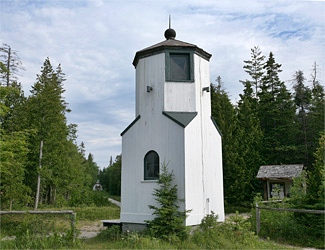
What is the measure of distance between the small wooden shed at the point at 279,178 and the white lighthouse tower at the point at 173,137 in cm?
1178

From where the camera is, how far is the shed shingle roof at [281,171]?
2044cm

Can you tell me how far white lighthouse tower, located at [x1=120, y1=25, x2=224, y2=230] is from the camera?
9602 mm

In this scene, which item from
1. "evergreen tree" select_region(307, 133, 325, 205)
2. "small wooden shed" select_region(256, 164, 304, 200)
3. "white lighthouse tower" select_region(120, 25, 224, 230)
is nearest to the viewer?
"evergreen tree" select_region(307, 133, 325, 205)

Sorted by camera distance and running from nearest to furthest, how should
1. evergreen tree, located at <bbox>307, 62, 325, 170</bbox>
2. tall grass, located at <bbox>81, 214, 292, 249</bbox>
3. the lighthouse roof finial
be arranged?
tall grass, located at <bbox>81, 214, 292, 249</bbox>
the lighthouse roof finial
evergreen tree, located at <bbox>307, 62, 325, 170</bbox>

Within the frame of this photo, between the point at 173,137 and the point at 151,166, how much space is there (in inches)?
48.2

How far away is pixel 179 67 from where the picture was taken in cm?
1053

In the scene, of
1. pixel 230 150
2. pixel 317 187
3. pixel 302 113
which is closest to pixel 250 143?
pixel 230 150

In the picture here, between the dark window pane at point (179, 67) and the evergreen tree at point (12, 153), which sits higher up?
the dark window pane at point (179, 67)

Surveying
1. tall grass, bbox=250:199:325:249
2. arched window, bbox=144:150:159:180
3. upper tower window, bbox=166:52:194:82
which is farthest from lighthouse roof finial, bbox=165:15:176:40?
tall grass, bbox=250:199:325:249

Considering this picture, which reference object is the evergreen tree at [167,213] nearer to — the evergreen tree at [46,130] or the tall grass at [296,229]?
the tall grass at [296,229]

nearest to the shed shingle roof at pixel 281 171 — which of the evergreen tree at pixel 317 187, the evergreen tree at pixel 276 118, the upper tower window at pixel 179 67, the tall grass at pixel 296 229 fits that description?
the evergreen tree at pixel 276 118

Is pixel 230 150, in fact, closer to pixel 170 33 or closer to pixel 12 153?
pixel 170 33

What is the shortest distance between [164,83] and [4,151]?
6173 mm

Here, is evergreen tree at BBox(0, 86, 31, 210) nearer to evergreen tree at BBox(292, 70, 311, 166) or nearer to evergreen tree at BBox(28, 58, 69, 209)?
evergreen tree at BBox(28, 58, 69, 209)
